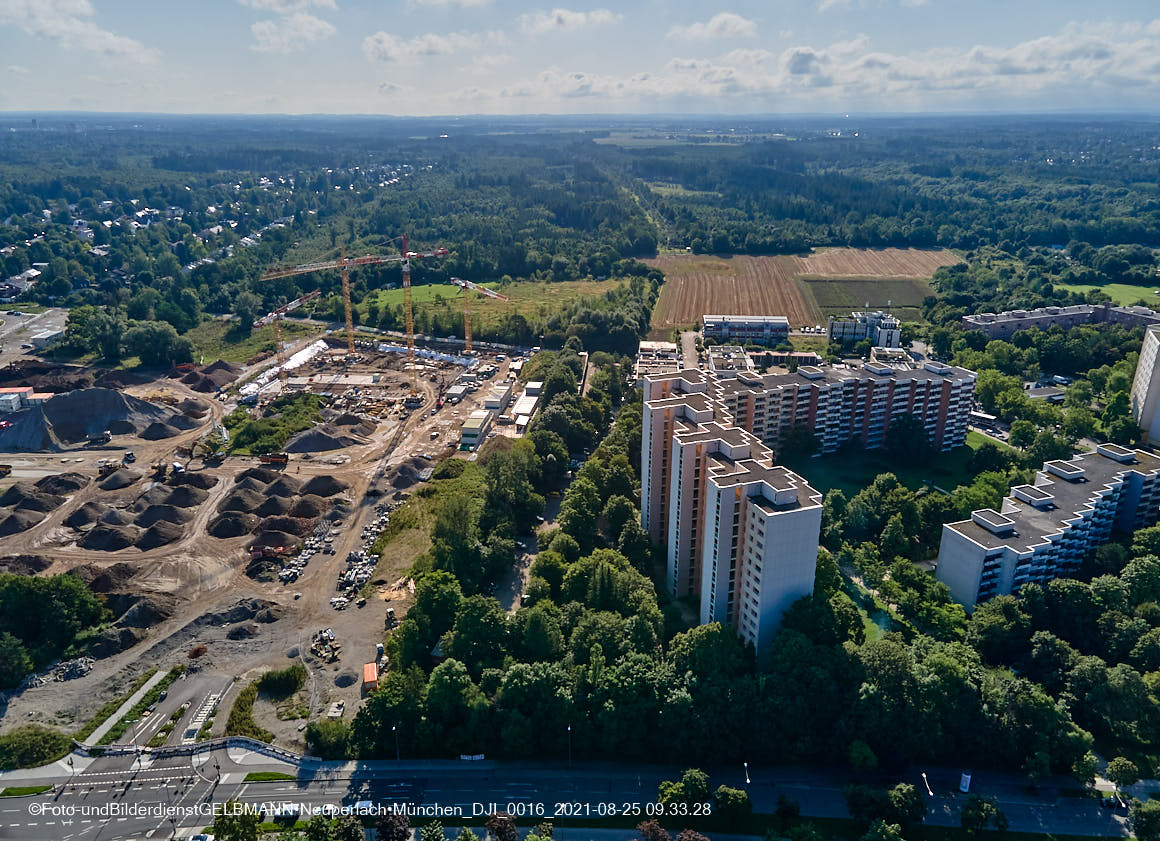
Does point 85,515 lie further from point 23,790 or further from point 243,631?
point 23,790

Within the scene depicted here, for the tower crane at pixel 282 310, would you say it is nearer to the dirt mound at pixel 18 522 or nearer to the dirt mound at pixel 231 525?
the dirt mound at pixel 18 522

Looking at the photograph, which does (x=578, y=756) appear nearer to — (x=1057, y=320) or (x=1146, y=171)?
(x=1057, y=320)

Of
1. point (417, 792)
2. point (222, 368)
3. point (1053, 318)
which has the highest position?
point (1053, 318)

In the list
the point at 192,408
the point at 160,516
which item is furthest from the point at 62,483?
the point at 192,408

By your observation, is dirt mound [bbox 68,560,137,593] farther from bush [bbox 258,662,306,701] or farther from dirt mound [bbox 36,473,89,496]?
dirt mound [bbox 36,473,89,496]

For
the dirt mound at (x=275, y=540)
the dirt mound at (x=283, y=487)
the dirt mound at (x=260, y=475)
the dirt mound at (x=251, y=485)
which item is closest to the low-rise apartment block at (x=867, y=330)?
the dirt mound at (x=283, y=487)

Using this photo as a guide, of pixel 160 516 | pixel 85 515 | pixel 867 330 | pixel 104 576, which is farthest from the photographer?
pixel 867 330
